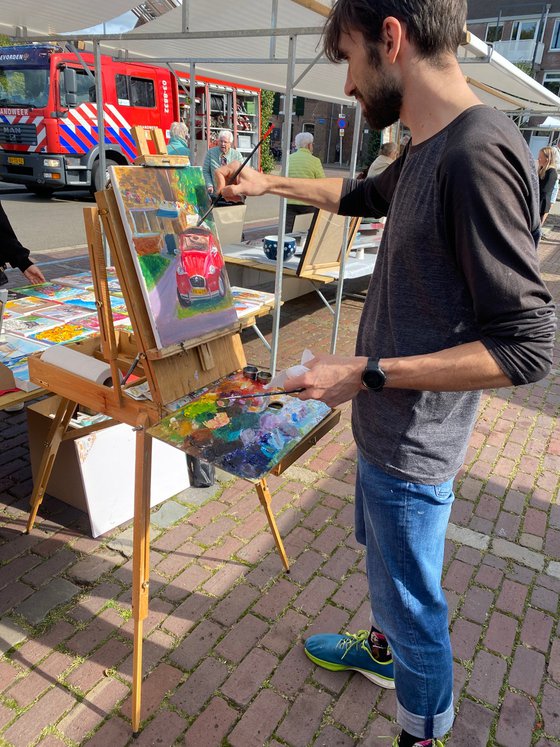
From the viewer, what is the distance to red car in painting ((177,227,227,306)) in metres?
2.04

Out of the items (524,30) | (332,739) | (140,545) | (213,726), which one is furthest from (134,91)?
(524,30)

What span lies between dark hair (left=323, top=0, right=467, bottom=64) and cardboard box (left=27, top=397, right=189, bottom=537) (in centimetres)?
192

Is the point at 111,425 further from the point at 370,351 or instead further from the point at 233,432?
the point at 370,351

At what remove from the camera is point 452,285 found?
1.17 metres

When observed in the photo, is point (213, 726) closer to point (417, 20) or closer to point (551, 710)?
point (551, 710)

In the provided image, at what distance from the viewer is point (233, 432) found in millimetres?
1781

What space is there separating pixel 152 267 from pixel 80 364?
47cm

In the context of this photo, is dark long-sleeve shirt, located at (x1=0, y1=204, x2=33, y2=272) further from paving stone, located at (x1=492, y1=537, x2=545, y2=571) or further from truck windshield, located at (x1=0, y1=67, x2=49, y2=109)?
truck windshield, located at (x1=0, y1=67, x2=49, y2=109)

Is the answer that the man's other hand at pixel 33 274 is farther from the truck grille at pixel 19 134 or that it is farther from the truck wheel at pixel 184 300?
the truck grille at pixel 19 134

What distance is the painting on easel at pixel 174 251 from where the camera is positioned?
1832 millimetres

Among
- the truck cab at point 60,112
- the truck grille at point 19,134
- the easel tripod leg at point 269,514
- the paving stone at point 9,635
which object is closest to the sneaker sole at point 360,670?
the easel tripod leg at point 269,514

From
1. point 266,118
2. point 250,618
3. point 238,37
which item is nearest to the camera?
point 250,618

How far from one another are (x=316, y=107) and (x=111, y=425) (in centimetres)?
3685

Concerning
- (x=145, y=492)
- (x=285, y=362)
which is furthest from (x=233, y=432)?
(x=285, y=362)
